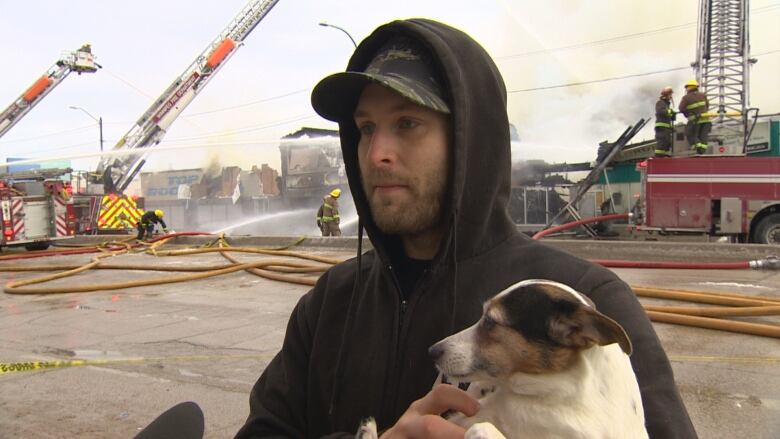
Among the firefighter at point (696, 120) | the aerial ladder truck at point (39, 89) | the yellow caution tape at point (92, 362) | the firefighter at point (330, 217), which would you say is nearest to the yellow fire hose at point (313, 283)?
the yellow caution tape at point (92, 362)

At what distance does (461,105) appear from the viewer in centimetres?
138

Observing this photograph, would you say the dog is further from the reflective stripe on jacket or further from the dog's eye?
the reflective stripe on jacket

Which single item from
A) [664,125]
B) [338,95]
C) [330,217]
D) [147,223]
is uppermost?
[664,125]

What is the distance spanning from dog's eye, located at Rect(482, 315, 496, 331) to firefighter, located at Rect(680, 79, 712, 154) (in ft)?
40.2

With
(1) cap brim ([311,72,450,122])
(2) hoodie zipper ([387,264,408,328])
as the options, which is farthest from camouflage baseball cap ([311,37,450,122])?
(2) hoodie zipper ([387,264,408,328])

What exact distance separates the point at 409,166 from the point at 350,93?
1.16 ft

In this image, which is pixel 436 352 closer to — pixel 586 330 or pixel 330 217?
pixel 586 330

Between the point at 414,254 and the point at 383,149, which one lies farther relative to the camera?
the point at 414,254

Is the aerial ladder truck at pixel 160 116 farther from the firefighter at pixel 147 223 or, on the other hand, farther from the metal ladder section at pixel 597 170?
the metal ladder section at pixel 597 170

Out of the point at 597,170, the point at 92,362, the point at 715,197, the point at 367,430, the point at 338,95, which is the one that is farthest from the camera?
the point at 597,170

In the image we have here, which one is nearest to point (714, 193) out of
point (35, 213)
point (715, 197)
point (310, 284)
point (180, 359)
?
point (715, 197)

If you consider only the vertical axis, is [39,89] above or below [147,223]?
above

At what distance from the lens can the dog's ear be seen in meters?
1.09

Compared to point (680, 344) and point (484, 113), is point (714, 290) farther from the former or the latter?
point (484, 113)
